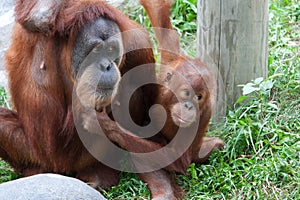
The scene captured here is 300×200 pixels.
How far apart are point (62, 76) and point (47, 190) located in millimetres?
809

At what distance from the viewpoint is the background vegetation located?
324 cm

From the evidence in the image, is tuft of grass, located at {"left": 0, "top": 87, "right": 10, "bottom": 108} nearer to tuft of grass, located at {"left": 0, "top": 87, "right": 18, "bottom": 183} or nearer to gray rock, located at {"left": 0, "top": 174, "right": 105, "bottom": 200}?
tuft of grass, located at {"left": 0, "top": 87, "right": 18, "bottom": 183}

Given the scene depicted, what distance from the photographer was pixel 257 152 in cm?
345

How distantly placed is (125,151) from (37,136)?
20.2 inches

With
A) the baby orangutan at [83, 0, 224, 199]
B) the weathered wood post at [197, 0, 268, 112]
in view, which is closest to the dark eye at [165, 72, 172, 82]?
the baby orangutan at [83, 0, 224, 199]

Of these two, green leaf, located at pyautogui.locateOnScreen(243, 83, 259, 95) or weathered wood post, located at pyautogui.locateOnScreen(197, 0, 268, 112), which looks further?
weathered wood post, located at pyautogui.locateOnScreen(197, 0, 268, 112)

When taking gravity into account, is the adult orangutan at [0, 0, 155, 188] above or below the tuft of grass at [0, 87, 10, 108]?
above

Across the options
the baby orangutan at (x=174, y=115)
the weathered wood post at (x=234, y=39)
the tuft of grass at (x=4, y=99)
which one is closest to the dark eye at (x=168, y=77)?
the baby orangutan at (x=174, y=115)

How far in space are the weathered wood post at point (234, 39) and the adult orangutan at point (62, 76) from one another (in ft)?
1.64

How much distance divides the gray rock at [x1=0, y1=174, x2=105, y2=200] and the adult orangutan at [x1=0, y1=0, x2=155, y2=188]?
57cm

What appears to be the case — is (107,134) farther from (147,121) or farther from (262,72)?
(262,72)

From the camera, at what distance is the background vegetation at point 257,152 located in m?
3.24

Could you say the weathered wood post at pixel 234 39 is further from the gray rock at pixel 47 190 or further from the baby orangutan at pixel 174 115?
the gray rock at pixel 47 190

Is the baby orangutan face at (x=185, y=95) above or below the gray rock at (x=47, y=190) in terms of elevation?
above
